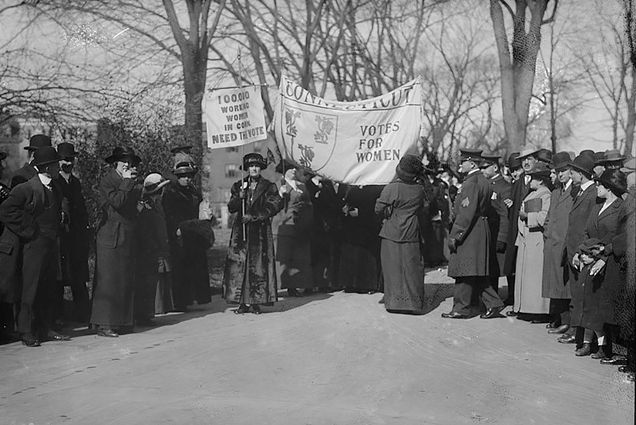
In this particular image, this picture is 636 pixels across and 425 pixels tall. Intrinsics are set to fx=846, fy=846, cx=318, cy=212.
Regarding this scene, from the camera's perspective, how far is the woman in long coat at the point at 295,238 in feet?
44.4

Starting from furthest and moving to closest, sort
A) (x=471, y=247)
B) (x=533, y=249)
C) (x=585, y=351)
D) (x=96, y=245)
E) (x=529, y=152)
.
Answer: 1. (x=529, y=152)
2. (x=471, y=247)
3. (x=533, y=249)
4. (x=96, y=245)
5. (x=585, y=351)

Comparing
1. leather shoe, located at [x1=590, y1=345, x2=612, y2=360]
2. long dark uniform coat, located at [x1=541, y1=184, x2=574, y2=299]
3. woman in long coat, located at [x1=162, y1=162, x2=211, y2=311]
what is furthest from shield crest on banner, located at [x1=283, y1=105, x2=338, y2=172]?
leather shoe, located at [x1=590, y1=345, x2=612, y2=360]

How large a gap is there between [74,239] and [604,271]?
597 cm

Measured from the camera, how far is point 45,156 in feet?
29.4

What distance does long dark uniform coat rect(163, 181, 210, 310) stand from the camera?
11422 millimetres

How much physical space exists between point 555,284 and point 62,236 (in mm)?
5702

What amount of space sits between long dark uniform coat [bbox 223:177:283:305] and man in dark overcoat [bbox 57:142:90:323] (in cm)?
192

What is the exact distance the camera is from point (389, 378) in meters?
7.26

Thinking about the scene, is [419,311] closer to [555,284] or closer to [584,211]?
[555,284]

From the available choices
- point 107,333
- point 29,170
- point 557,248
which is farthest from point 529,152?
point 29,170

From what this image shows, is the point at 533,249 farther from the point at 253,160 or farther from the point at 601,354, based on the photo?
the point at 253,160

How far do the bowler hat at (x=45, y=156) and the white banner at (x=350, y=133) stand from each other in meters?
3.91

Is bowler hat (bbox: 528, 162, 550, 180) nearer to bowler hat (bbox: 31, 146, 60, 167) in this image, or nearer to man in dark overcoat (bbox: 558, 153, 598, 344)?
man in dark overcoat (bbox: 558, 153, 598, 344)

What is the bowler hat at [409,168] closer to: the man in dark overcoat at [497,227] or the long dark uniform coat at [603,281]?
the man in dark overcoat at [497,227]
